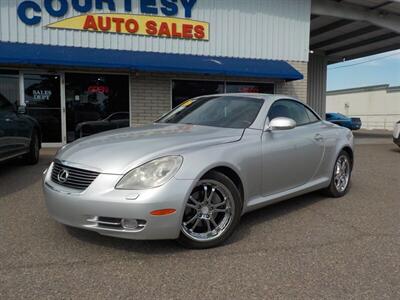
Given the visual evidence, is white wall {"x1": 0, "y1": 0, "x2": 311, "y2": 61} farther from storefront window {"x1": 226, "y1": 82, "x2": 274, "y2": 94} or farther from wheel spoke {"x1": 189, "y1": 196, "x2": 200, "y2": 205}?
wheel spoke {"x1": 189, "y1": 196, "x2": 200, "y2": 205}

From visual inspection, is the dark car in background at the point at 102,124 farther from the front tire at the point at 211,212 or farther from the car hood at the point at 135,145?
the front tire at the point at 211,212

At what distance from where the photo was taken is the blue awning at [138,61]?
1072 centimetres

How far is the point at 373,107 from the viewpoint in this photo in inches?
1603

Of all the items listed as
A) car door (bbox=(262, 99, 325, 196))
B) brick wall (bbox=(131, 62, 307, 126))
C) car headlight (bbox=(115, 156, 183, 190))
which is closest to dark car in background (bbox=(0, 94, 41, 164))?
brick wall (bbox=(131, 62, 307, 126))

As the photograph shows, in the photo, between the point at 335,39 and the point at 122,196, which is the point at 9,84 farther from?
the point at 335,39

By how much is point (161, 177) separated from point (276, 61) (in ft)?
37.1

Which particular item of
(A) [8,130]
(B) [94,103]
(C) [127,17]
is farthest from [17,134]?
(C) [127,17]

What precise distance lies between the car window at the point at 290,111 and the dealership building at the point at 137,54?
265 inches

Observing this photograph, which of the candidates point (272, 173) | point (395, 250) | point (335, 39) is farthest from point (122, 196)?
point (335, 39)

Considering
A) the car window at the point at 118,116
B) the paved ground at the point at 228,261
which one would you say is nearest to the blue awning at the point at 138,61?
the car window at the point at 118,116

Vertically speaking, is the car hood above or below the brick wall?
below

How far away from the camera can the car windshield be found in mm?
4547

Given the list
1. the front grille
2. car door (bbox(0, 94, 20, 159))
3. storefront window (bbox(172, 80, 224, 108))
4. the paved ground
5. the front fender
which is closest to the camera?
the paved ground

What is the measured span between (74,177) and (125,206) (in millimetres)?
598
